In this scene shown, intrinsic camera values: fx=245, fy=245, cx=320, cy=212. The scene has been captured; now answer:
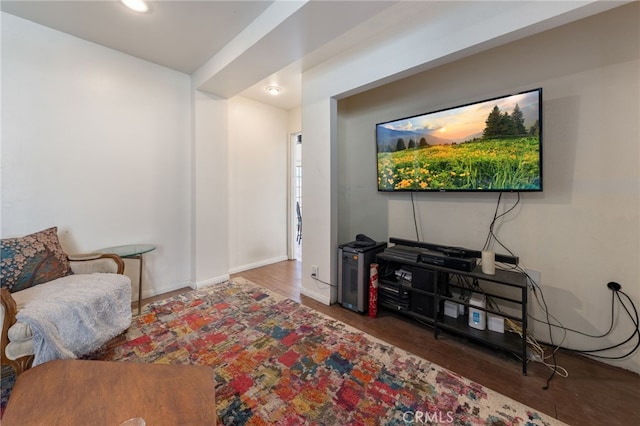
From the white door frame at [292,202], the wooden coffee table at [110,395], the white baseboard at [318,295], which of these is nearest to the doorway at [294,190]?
the white door frame at [292,202]

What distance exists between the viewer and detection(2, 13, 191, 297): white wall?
82.3 inches

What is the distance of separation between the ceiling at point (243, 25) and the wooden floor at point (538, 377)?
217 cm

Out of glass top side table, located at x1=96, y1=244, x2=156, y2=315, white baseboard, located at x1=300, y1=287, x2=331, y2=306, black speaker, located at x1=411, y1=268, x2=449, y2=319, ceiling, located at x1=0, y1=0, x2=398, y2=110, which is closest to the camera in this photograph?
ceiling, located at x1=0, y1=0, x2=398, y2=110

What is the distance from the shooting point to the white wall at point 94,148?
209cm

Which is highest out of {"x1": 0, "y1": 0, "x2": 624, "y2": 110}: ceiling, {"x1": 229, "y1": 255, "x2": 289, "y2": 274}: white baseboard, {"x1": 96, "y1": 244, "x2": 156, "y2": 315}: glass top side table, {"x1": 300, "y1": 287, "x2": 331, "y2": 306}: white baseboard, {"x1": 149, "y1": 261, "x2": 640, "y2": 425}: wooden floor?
{"x1": 0, "y1": 0, "x2": 624, "y2": 110}: ceiling

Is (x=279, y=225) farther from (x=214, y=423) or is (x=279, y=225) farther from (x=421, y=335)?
(x=214, y=423)

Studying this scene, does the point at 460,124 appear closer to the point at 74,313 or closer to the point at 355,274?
the point at 355,274

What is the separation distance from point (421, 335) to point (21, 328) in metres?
2.68

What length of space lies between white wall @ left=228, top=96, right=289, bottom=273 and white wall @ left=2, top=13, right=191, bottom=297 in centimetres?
69

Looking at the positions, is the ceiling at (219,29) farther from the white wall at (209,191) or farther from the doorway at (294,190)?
the doorway at (294,190)

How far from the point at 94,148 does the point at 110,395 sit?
8.09 feet

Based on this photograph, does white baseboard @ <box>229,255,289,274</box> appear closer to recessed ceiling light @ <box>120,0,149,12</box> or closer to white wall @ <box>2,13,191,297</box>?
white wall @ <box>2,13,191,297</box>

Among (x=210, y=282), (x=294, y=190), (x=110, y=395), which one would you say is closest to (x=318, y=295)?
(x=210, y=282)

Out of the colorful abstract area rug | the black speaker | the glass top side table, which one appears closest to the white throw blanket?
the colorful abstract area rug
